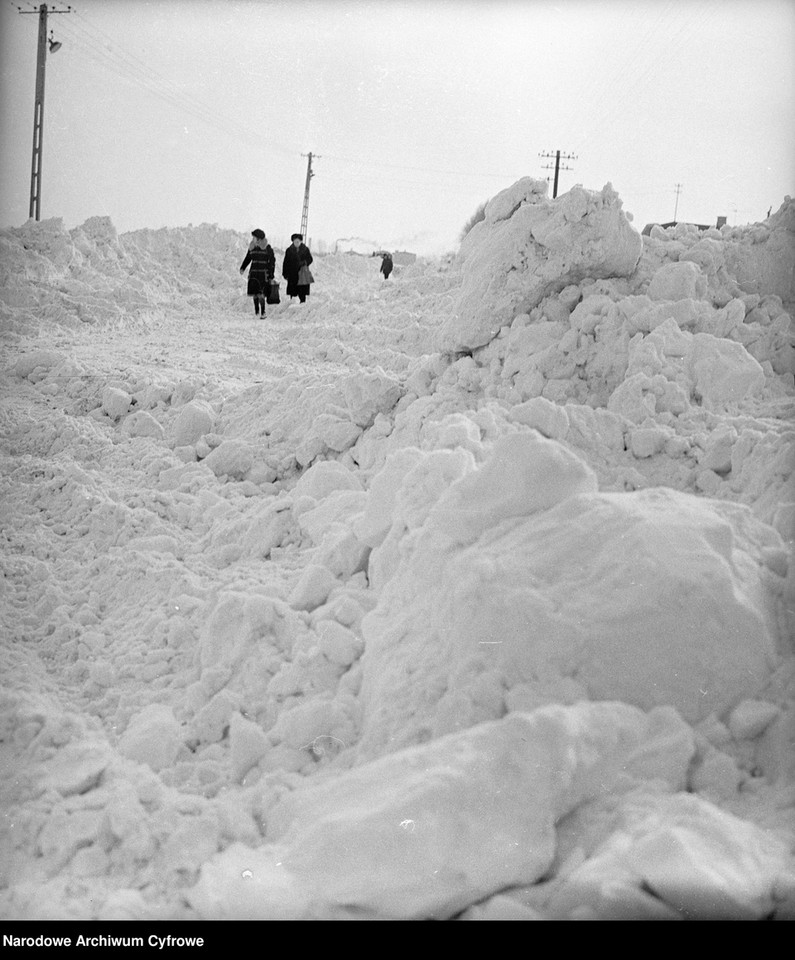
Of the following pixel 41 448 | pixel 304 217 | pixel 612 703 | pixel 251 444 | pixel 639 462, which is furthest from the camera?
pixel 304 217

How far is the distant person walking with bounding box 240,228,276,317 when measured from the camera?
9.88 meters

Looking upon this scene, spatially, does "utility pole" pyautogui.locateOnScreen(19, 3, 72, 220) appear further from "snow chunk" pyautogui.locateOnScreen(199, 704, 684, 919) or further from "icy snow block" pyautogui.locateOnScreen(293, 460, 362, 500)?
"snow chunk" pyautogui.locateOnScreen(199, 704, 684, 919)

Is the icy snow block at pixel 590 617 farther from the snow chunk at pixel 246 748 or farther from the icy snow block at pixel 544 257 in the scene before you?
the icy snow block at pixel 544 257

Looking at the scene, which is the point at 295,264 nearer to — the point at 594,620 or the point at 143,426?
the point at 143,426

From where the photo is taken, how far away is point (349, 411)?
4145mm

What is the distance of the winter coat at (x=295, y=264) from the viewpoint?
10195 mm

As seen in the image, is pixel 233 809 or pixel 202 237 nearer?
pixel 233 809

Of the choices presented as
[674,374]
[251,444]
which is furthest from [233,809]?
[251,444]

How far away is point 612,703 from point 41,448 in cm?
409

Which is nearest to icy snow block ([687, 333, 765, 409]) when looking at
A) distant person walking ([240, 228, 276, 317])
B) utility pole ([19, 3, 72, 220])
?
distant person walking ([240, 228, 276, 317])

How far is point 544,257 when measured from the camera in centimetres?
391

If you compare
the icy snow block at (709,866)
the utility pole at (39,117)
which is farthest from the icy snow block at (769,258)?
the utility pole at (39,117)
